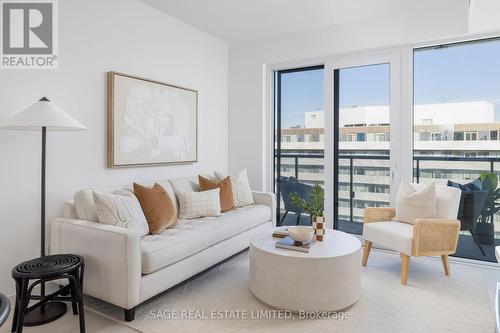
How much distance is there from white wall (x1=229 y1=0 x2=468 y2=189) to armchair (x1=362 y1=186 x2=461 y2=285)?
1709 mm

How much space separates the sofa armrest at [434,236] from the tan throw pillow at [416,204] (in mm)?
243

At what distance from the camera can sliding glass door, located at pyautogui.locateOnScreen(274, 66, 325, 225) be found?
14.0 ft

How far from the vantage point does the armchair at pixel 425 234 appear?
277 cm

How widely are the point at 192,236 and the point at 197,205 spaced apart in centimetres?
62

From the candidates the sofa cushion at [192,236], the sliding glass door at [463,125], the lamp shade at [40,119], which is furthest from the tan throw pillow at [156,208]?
the sliding glass door at [463,125]

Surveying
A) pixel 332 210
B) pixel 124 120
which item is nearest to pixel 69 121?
pixel 124 120

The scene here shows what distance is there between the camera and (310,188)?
433 centimetres

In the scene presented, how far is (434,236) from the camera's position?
110 inches

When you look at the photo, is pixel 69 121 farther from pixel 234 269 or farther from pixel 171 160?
pixel 234 269

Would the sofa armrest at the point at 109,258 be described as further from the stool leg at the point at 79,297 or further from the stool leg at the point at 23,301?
the stool leg at the point at 23,301

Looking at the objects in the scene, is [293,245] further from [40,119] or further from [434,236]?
[40,119]

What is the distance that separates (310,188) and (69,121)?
2956mm

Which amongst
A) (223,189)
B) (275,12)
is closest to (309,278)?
(223,189)

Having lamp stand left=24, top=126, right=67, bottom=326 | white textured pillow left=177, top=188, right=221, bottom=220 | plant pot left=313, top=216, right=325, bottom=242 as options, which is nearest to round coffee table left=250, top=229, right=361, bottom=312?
plant pot left=313, top=216, right=325, bottom=242
